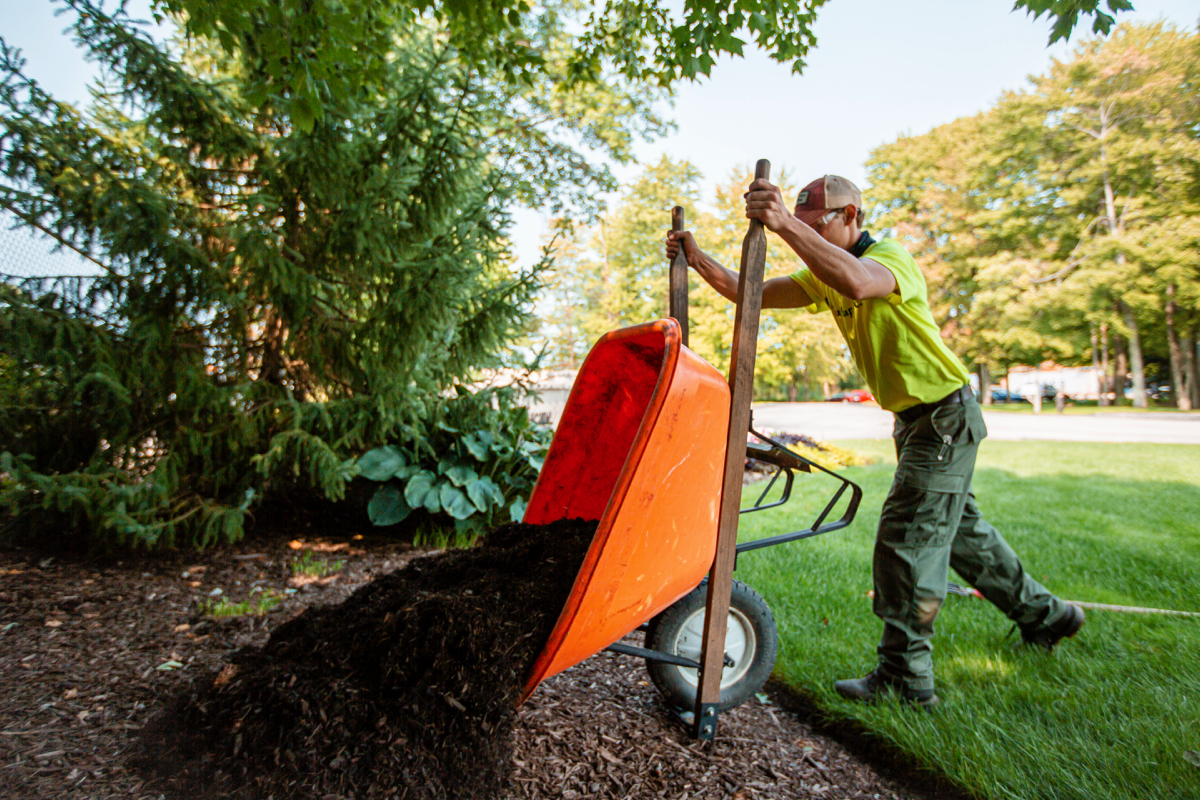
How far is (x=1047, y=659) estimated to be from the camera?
235 cm

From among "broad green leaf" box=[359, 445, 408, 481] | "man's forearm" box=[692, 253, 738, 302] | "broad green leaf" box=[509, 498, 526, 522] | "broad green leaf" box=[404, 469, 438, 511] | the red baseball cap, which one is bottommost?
"broad green leaf" box=[509, 498, 526, 522]

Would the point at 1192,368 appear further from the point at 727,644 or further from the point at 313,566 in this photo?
the point at 313,566

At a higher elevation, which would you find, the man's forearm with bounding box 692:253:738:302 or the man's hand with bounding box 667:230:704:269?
the man's hand with bounding box 667:230:704:269

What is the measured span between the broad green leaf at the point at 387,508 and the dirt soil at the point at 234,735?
87cm

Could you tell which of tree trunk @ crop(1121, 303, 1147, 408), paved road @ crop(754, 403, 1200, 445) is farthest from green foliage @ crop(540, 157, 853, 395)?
tree trunk @ crop(1121, 303, 1147, 408)

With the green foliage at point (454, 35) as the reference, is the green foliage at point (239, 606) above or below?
below

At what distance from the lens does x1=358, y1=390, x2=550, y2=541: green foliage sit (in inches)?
146

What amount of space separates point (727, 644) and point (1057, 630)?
144 centimetres

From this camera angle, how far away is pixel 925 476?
6.96 feet

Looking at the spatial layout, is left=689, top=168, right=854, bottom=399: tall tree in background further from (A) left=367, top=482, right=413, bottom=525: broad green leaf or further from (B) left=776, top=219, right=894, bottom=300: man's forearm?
(B) left=776, top=219, right=894, bottom=300: man's forearm

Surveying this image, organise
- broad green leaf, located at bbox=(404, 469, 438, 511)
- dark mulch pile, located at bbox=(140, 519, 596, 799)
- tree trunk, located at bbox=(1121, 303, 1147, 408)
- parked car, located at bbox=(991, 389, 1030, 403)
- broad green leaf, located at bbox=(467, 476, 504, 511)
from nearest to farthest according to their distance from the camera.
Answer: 1. dark mulch pile, located at bbox=(140, 519, 596, 799)
2. broad green leaf, located at bbox=(404, 469, 438, 511)
3. broad green leaf, located at bbox=(467, 476, 504, 511)
4. tree trunk, located at bbox=(1121, 303, 1147, 408)
5. parked car, located at bbox=(991, 389, 1030, 403)

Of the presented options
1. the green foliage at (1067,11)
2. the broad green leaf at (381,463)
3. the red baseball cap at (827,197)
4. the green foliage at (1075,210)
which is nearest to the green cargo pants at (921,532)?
the red baseball cap at (827,197)

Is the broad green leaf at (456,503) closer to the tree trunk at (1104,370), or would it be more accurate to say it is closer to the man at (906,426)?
the man at (906,426)

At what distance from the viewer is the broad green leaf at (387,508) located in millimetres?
3686
